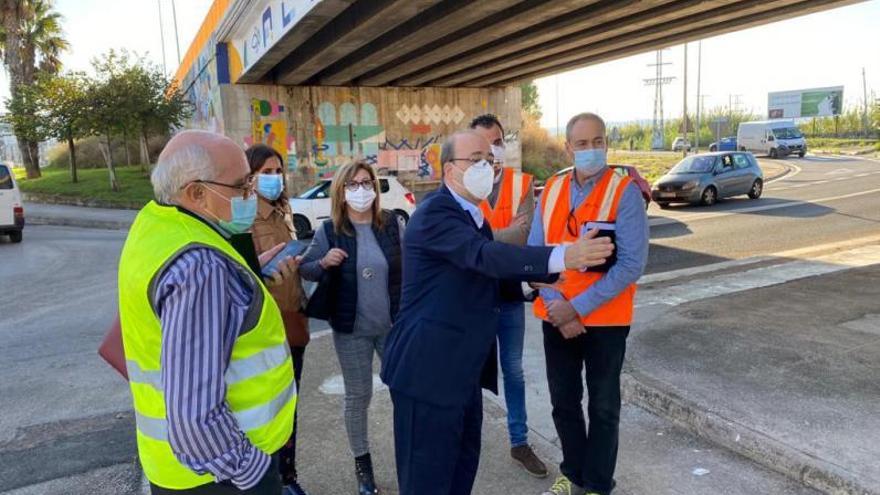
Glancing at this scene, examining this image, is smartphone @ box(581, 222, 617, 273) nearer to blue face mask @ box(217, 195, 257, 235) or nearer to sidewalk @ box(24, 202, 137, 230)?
blue face mask @ box(217, 195, 257, 235)

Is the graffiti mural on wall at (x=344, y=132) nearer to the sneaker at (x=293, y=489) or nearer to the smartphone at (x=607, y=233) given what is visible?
the sneaker at (x=293, y=489)

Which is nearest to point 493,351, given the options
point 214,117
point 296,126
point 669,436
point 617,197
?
point 617,197

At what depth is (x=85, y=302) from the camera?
27.3 feet

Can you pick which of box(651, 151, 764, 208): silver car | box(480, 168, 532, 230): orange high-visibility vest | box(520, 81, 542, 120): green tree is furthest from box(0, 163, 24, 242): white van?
box(520, 81, 542, 120): green tree

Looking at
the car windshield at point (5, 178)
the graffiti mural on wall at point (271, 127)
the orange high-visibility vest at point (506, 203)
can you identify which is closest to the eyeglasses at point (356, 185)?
the orange high-visibility vest at point (506, 203)

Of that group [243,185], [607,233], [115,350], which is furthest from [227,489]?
[607,233]

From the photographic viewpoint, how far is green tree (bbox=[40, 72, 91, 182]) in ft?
72.8

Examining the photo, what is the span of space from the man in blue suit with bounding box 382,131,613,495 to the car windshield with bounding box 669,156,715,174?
Result: 17.0m

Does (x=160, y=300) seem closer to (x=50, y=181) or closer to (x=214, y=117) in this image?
(x=214, y=117)

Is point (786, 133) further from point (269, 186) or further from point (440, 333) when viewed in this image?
point (440, 333)

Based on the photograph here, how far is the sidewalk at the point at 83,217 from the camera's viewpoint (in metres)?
18.1

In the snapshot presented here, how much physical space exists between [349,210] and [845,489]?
9.33 feet

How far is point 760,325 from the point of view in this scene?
17.4ft

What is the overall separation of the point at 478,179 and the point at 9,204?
15.5 meters
